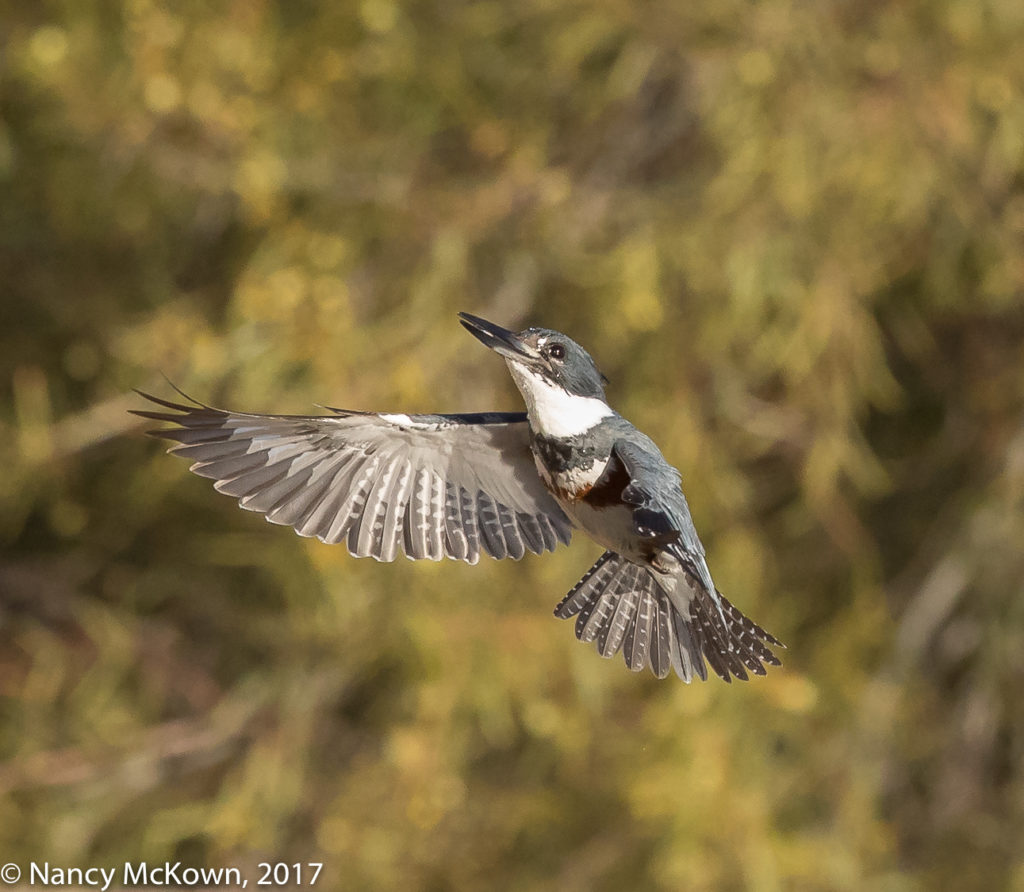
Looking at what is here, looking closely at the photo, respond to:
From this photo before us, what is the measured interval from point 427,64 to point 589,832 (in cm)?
234

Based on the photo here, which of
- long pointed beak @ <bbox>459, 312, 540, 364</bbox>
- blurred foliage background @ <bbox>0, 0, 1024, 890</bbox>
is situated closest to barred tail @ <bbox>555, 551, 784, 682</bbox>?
long pointed beak @ <bbox>459, 312, 540, 364</bbox>

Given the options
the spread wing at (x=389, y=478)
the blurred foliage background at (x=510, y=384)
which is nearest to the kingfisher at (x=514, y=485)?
the spread wing at (x=389, y=478)

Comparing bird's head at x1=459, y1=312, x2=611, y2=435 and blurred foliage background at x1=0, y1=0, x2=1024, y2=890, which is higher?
blurred foliage background at x1=0, y1=0, x2=1024, y2=890

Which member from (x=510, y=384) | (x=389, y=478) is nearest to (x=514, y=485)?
(x=389, y=478)

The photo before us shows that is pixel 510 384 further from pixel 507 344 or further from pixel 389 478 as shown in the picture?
pixel 507 344

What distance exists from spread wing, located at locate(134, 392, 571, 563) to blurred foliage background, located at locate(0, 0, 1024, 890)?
135 cm

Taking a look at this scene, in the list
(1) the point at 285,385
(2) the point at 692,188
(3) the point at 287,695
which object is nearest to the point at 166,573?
(3) the point at 287,695

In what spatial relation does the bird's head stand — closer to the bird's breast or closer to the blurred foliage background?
the bird's breast

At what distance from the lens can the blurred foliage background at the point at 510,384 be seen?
12.9 feet

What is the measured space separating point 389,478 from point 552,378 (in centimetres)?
38

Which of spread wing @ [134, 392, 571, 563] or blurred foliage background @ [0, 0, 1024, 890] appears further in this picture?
blurred foliage background @ [0, 0, 1024, 890]

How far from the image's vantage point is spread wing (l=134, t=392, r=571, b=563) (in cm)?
214

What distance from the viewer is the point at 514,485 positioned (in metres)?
2.34

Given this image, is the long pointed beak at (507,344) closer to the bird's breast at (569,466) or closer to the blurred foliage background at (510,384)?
the bird's breast at (569,466)
